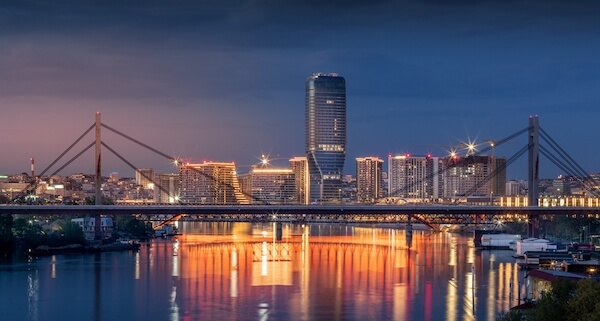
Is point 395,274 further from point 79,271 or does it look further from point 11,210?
point 11,210

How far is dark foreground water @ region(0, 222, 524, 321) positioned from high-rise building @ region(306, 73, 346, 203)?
215 ft

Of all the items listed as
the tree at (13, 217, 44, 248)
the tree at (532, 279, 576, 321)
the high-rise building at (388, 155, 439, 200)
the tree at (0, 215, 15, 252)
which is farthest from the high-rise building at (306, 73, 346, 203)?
the tree at (532, 279, 576, 321)

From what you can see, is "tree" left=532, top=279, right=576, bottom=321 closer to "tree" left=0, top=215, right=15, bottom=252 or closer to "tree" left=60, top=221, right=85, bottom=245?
"tree" left=0, top=215, right=15, bottom=252

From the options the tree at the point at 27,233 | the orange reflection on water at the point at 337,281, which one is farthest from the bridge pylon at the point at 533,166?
the tree at the point at 27,233

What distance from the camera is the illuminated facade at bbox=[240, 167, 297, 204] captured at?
92.7 m

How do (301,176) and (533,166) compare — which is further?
(301,176)

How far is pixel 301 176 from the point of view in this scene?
9631 centimetres

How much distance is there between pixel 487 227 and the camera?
51.9 metres

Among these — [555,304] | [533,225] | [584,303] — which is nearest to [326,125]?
A: [533,225]

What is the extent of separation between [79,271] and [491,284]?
→ 35.9 ft

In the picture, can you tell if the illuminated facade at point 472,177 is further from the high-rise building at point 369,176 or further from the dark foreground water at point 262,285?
the dark foreground water at point 262,285

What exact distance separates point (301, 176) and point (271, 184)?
3152mm

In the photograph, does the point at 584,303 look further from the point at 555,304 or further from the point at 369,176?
the point at 369,176

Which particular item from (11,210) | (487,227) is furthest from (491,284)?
(487,227)
